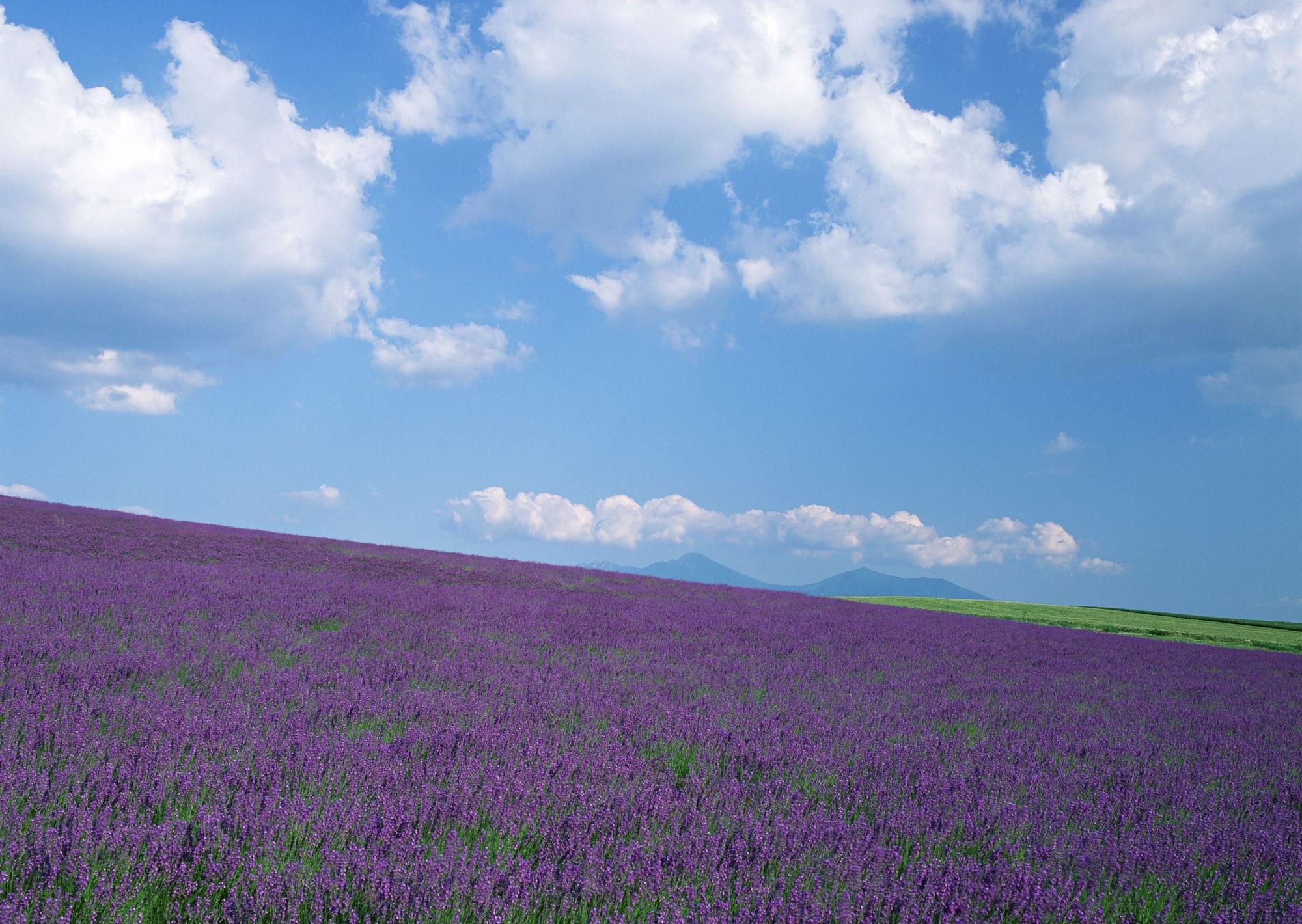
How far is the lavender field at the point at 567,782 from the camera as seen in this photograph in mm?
2012

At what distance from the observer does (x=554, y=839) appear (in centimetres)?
232

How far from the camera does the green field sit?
18766mm

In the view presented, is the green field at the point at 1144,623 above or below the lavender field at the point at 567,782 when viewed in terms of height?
below

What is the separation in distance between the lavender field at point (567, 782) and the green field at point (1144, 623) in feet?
47.3

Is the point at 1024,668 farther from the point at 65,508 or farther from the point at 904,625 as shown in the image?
the point at 65,508

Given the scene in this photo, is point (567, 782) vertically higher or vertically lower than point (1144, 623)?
higher

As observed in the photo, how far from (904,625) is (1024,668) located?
4.09m

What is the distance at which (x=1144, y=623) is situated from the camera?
23859mm

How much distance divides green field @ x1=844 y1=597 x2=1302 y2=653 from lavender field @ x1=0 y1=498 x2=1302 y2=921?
14417 mm

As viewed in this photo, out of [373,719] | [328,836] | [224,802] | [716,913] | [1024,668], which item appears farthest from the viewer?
[1024,668]

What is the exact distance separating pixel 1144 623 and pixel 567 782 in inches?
1091

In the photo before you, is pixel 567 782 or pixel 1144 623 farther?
pixel 1144 623

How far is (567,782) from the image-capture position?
2.78 meters

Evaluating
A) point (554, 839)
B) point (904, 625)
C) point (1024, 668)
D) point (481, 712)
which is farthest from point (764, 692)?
point (904, 625)
